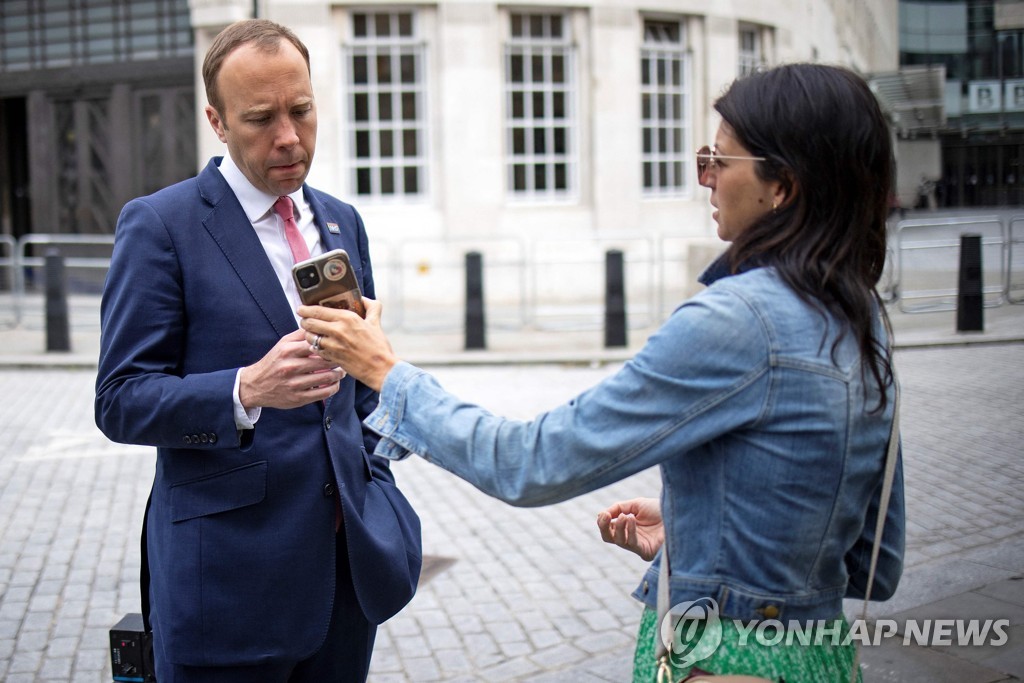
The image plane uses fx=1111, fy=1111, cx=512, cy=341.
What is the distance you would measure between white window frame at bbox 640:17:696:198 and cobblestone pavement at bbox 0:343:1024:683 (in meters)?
9.99

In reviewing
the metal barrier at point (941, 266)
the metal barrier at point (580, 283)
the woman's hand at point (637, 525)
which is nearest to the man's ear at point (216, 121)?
the woman's hand at point (637, 525)

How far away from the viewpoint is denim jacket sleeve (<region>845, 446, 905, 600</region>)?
2.07 metres

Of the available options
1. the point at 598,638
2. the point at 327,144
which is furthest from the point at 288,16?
the point at 598,638

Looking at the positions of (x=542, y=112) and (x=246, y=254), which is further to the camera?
(x=542, y=112)

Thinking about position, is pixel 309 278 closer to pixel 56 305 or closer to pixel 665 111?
pixel 56 305

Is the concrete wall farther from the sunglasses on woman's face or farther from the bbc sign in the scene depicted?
the sunglasses on woman's face

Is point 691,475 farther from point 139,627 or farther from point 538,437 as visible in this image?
point 139,627

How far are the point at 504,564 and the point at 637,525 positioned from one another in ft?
11.1

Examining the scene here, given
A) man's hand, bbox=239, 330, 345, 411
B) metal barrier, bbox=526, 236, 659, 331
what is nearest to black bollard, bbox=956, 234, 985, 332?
metal barrier, bbox=526, 236, 659, 331

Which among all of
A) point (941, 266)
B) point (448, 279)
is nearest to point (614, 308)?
point (448, 279)

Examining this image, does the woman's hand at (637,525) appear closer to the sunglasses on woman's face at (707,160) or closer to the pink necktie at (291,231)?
the sunglasses on woman's face at (707,160)

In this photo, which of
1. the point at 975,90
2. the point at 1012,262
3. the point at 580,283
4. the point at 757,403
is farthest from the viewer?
the point at 975,90

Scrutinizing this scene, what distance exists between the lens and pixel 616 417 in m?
1.78

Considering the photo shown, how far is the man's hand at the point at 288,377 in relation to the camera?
2117 mm
